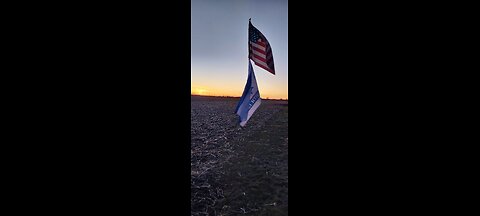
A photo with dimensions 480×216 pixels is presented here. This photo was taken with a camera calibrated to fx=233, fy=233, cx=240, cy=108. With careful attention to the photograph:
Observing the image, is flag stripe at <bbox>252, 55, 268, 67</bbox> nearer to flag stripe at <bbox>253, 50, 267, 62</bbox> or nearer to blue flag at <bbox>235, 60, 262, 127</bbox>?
flag stripe at <bbox>253, 50, 267, 62</bbox>

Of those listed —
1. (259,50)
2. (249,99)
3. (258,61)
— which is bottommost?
(249,99)

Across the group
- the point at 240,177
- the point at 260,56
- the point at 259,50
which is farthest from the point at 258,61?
the point at 240,177

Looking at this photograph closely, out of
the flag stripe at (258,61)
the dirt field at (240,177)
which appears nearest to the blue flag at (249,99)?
the flag stripe at (258,61)

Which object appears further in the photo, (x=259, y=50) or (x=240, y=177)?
(x=240, y=177)

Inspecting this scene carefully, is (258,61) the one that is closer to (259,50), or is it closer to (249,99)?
(259,50)

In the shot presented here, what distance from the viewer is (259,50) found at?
3.68 metres

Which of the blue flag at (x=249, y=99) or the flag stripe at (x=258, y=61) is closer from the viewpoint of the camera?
the flag stripe at (x=258, y=61)

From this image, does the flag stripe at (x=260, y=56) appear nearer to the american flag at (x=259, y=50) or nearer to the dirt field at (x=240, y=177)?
the american flag at (x=259, y=50)

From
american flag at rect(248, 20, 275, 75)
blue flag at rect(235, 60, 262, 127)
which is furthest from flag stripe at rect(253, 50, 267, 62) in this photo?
blue flag at rect(235, 60, 262, 127)

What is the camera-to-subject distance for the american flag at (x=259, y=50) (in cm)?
353

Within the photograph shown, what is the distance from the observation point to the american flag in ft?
11.6
